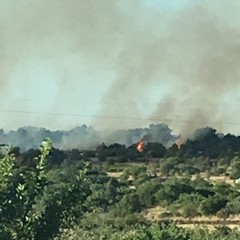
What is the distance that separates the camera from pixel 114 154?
85.3m

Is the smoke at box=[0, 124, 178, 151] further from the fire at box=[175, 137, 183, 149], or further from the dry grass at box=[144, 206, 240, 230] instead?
the dry grass at box=[144, 206, 240, 230]

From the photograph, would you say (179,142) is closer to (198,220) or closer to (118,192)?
(118,192)

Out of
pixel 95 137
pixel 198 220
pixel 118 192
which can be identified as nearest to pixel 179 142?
pixel 95 137

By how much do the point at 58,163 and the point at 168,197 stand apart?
2209cm

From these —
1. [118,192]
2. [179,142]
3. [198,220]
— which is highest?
[179,142]

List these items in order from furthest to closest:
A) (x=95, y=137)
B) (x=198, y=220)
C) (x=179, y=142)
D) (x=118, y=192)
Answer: (x=95, y=137) → (x=179, y=142) → (x=118, y=192) → (x=198, y=220)

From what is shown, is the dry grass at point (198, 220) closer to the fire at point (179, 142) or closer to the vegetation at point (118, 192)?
the vegetation at point (118, 192)

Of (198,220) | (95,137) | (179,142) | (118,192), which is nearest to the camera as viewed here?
(198,220)

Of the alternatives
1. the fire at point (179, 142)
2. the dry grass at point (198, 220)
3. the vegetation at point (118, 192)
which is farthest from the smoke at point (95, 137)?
the dry grass at point (198, 220)

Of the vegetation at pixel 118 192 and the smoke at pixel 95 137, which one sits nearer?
the vegetation at pixel 118 192

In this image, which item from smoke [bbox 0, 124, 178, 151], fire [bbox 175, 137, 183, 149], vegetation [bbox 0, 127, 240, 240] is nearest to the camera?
vegetation [bbox 0, 127, 240, 240]

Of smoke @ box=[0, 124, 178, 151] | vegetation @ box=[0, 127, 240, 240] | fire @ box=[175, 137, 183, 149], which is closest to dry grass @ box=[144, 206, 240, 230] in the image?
vegetation @ box=[0, 127, 240, 240]

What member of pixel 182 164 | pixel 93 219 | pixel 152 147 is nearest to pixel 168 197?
pixel 93 219

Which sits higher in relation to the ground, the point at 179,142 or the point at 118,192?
the point at 179,142
